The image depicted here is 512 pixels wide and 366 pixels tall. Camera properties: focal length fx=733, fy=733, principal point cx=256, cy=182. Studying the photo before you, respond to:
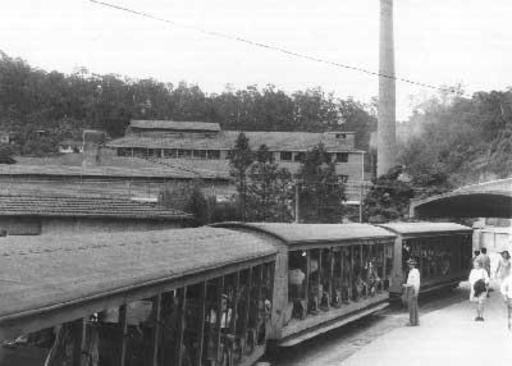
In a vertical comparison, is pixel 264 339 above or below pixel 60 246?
below

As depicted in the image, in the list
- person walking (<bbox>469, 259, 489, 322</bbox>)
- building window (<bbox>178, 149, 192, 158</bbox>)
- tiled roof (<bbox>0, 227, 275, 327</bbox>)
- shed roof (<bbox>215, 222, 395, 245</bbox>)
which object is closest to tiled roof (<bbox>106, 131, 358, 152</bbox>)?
building window (<bbox>178, 149, 192, 158</bbox>)

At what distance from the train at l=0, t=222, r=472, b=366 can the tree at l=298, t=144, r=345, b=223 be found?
19.7 m

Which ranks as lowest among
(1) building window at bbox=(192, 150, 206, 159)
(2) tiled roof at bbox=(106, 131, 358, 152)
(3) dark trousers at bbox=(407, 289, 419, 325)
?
(3) dark trousers at bbox=(407, 289, 419, 325)

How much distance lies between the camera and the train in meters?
4.70

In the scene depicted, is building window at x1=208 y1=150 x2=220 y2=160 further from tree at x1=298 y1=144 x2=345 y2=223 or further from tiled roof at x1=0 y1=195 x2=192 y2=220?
tiled roof at x1=0 y1=195 x2=192 y2=220

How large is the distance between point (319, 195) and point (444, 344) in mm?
23431

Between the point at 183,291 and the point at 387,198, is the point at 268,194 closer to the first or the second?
the point at 387,198

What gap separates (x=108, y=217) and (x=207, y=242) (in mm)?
10429

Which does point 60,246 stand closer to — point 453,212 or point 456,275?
point 456,275

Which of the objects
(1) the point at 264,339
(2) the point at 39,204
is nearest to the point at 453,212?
(2) the point at 39,204

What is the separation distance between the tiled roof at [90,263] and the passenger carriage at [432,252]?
982 cm

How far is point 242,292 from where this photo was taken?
9.09m

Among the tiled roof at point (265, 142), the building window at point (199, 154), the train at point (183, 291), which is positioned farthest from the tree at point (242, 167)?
the train at point (183, 291)

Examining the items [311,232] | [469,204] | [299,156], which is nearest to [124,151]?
[299,156]
